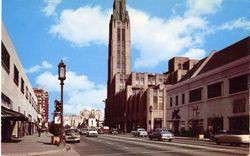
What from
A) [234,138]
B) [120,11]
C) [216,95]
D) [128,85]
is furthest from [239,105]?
[120,11]

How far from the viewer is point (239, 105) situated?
53531mm

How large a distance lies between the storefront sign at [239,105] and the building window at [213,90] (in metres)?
5.58

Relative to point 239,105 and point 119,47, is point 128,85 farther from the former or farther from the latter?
point 239,105

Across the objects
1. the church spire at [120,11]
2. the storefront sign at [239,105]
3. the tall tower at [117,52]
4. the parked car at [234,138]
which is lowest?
the parked car at [234,138]

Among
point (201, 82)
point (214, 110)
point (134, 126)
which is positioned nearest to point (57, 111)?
point (214, 110)

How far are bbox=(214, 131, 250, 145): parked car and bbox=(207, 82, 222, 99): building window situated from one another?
18.9m

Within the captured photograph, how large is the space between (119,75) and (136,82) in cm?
1682

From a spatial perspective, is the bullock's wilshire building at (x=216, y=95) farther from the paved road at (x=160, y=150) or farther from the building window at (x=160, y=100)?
the building window at (x=160, y=100)

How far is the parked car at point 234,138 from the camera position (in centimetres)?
3728

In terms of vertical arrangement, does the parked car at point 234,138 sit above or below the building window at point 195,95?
below

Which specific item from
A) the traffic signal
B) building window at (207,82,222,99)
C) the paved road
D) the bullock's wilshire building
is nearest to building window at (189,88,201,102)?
the bullock's wilshire building

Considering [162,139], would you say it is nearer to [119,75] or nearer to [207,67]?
[207,67]

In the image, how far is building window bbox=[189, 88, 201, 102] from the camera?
67588 mm

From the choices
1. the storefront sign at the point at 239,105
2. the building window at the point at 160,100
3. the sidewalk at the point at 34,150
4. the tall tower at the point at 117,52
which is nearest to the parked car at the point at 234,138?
the storefront sign at the point at 239,105
